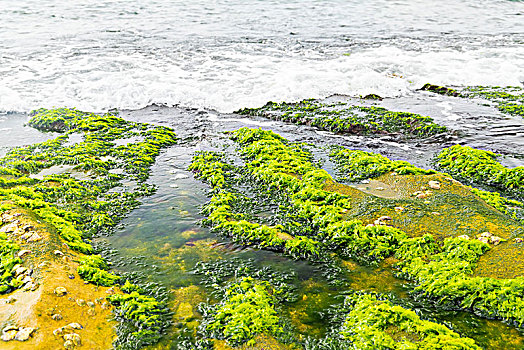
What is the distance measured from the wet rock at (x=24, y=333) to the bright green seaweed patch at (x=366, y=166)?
172 inches

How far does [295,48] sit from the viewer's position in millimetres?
13828

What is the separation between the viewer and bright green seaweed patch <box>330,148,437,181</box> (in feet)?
18.8

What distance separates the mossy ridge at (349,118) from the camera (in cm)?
764

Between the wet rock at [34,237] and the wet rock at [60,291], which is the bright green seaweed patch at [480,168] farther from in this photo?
the wet rock at [34,237]

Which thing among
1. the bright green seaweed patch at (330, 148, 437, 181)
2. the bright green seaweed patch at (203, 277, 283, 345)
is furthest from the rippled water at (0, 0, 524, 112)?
the bright green seaweed patch at (203, 277, 283, 345)

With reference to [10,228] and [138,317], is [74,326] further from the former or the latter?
[10,228]

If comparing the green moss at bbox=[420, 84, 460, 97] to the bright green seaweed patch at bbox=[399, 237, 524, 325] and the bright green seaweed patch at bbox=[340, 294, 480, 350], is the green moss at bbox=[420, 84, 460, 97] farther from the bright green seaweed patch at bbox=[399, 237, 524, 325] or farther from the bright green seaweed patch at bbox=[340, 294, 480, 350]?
the bright green seaweed patch at bbox=[340, 294, 480, 350]

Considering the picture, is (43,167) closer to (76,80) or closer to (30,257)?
(30,257)

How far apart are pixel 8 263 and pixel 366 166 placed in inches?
191

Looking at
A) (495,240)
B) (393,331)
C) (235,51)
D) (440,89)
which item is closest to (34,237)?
(393,331)

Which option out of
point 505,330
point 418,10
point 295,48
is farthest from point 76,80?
point 418,10

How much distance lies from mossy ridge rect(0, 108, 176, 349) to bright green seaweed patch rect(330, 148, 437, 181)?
3072 mm

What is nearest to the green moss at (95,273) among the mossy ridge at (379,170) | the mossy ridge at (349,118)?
the mossy ridge at (379,170)

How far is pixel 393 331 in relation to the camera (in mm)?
3086
